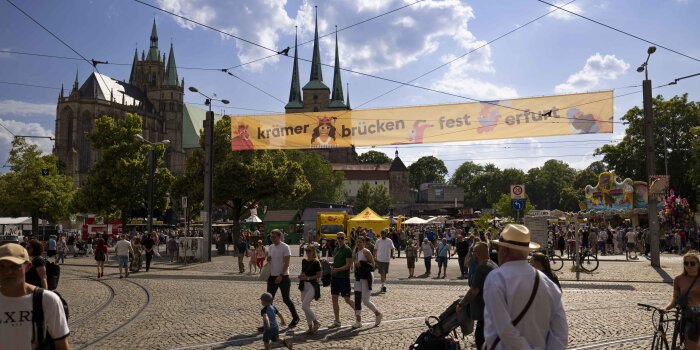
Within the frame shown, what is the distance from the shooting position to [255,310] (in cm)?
1266

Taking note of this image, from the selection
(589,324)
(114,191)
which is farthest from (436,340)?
(114,191)

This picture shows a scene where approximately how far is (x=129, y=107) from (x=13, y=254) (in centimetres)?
11815

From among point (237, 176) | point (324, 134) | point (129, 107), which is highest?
point (129, 107)

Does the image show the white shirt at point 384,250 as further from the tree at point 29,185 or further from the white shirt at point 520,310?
the tree at point 29,185

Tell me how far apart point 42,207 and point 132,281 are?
35.9m

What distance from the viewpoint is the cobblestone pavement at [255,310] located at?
9219mm

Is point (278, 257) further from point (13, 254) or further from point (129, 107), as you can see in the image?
point (129, 107)

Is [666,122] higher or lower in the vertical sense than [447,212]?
higher

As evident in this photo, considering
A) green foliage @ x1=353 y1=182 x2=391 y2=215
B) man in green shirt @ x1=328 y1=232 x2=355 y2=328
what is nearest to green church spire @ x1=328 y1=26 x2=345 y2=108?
green foliage @ x1=353 y1=182 x2=391 y2=215

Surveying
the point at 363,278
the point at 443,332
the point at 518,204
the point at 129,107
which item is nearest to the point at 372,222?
the point at 518,204

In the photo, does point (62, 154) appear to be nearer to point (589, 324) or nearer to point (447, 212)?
point (447, 212)

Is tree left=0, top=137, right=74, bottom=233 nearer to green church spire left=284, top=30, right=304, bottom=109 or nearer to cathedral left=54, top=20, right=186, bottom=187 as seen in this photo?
cathedral left=54, top=20, right=186, bottom=187

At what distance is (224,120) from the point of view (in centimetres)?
4234

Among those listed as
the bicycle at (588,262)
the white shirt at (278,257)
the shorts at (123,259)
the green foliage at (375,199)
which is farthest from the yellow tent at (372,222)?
the green foliage at (375,199)
